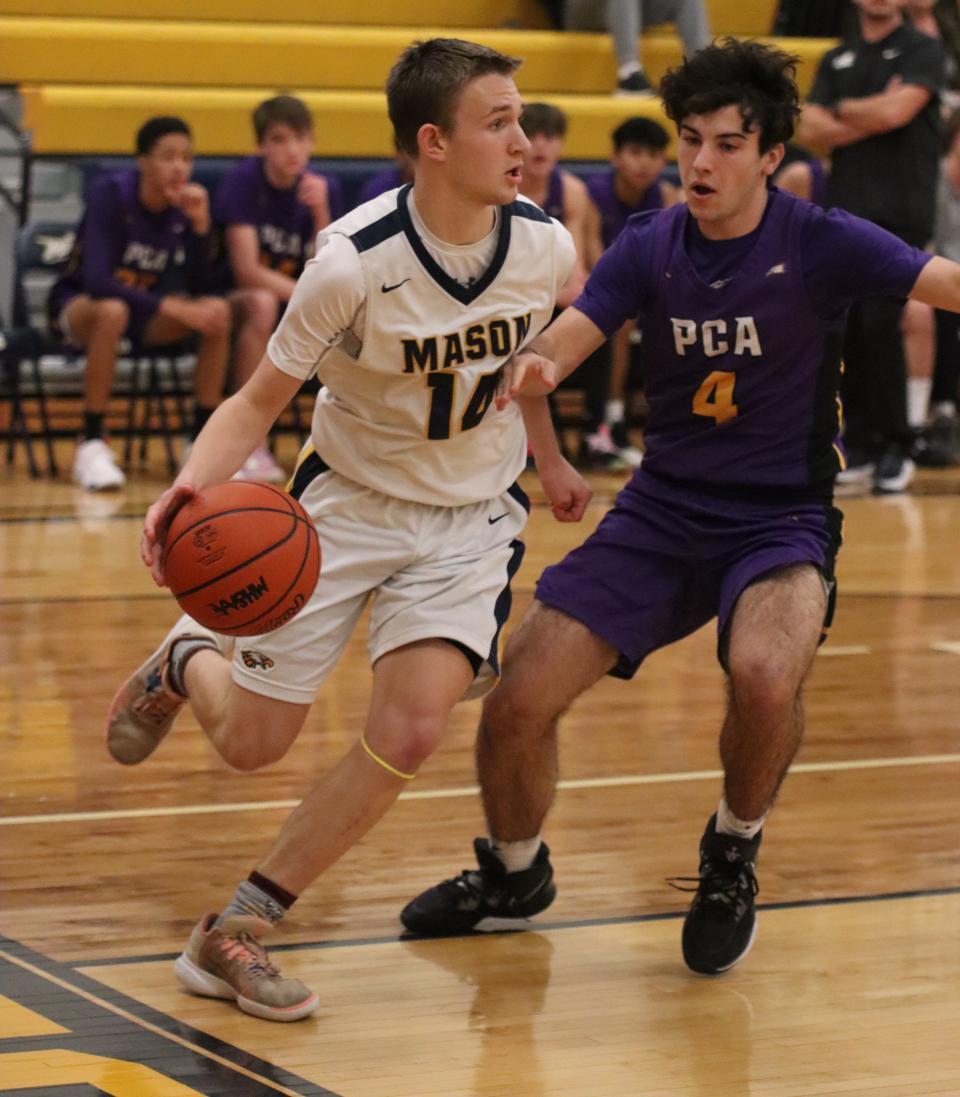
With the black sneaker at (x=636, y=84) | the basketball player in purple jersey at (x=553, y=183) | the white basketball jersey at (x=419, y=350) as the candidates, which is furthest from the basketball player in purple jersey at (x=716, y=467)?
the black sneaker at (x=636, y=84)

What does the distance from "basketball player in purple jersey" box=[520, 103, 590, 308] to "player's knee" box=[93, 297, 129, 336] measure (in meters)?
1.94

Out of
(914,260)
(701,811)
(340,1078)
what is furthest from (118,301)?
(340,1078)

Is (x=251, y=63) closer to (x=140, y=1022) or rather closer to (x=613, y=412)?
(x=613, y=412)

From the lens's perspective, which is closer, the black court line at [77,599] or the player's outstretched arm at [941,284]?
the player's outstretched arm at [941,284]

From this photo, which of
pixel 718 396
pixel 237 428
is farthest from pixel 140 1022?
pixel 718 396

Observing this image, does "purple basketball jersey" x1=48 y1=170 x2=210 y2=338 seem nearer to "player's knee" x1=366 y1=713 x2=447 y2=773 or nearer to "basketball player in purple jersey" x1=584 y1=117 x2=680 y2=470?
"basketball player in purple jersey" x1=584 y1=117 x2=680 y2=470

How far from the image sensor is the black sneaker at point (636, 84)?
11500mm

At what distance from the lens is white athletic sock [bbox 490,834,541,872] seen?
3.79 meters

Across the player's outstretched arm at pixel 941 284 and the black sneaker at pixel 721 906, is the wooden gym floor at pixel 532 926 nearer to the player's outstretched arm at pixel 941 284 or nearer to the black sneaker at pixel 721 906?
the black sneaker at pixel 721 906

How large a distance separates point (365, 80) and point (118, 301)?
2.83 m

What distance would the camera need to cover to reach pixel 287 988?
3336 millimetres

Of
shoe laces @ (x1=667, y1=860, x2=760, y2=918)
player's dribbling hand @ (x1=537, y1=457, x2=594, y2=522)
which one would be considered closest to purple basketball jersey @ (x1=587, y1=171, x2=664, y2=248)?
player's dribbling hand @ (x1=537, y1=457, x2=594, y2=522)

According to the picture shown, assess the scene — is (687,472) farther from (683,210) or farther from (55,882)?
(55,882)

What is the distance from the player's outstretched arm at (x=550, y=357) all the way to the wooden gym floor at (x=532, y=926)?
3.43 ft
